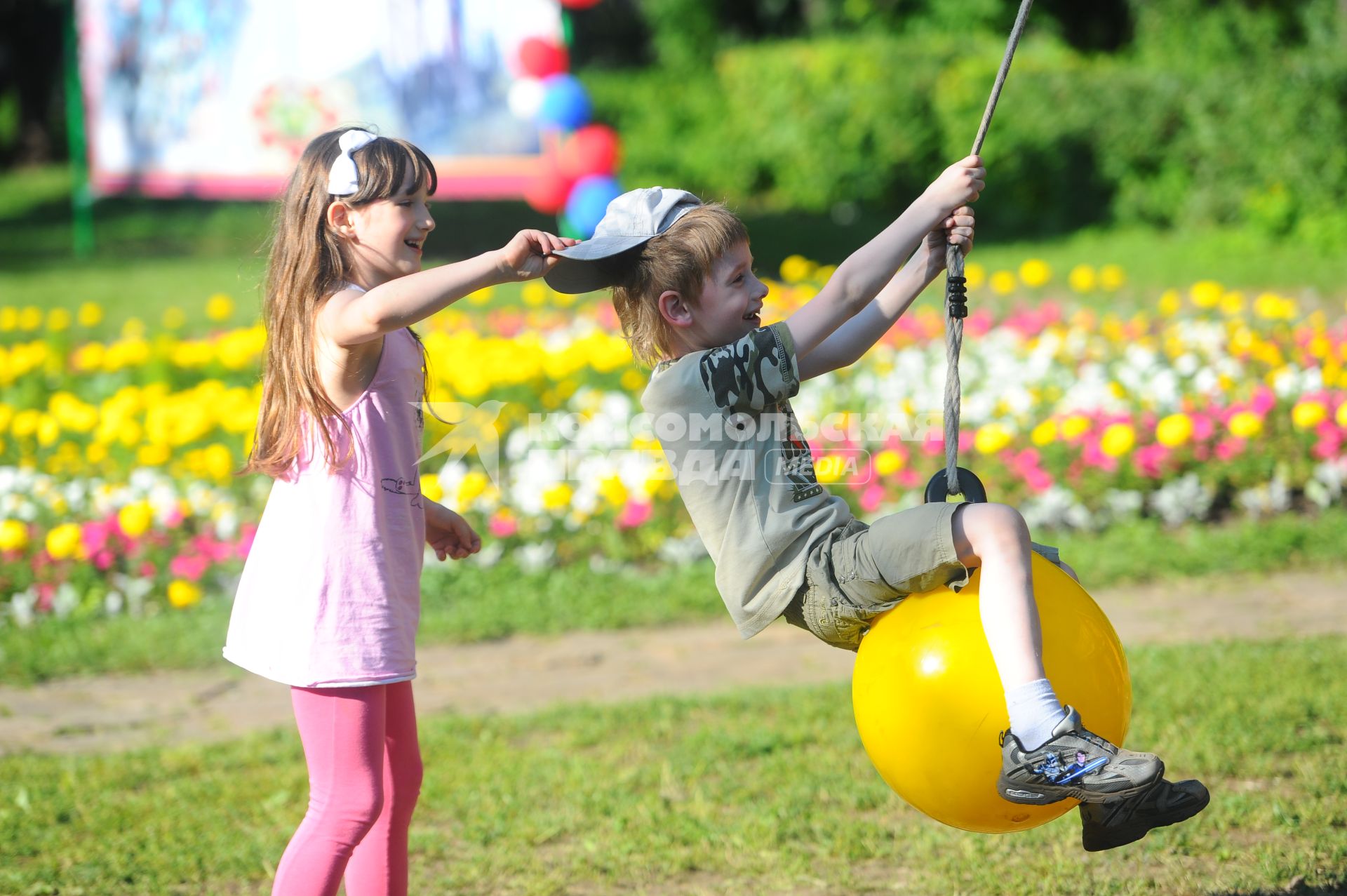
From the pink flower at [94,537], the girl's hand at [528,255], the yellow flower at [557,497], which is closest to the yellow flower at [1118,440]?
the yellow flower at [557,497]

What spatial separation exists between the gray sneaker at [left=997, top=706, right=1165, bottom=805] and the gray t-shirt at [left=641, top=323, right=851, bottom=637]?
0.57 meters

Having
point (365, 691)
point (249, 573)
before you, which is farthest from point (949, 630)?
point (249, 573)

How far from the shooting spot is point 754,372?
2.78m

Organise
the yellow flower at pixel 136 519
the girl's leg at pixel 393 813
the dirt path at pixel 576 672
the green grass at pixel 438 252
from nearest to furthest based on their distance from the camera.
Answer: the girl's leg at pixel 393 813
the dirt path at pixel 576 672
the yellow flower at pixel 136 519
the green grass at pixel 438 252

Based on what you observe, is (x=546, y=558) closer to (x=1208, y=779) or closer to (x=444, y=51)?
(x=1208, y=779)

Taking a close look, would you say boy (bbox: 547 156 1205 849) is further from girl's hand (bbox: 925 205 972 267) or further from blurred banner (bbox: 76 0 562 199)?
blurred banner (bbox: 76 0 562 199)

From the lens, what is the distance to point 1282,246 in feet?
44.3

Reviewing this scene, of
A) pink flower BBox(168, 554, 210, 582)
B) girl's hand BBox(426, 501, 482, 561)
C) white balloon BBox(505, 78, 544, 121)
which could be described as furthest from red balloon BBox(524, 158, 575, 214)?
girl's hand BBox(426, 501, 482, 561)

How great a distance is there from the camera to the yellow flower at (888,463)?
19.8 ft

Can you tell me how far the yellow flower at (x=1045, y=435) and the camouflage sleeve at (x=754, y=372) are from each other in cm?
359

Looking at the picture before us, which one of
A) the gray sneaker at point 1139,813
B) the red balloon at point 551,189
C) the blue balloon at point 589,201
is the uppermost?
the red balloon at point 551,189

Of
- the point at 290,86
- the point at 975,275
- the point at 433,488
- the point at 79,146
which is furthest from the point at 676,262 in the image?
the point at 79,146

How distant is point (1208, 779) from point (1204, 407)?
→ 2.78 m

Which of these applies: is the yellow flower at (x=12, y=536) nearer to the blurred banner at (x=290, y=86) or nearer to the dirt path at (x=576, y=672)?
the dirt path at (x=576, y=672)
